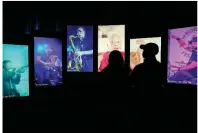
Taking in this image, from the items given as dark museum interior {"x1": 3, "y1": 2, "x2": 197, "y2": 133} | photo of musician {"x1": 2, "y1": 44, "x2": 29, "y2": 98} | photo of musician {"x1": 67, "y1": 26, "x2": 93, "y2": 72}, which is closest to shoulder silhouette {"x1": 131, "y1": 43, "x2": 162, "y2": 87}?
dark museum interior {"x1": 3, "y1": 2, "x2": 197, "y2": 133}

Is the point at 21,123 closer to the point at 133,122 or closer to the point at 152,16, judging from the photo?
the point at 133,122

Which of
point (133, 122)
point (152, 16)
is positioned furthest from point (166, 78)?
point (133, 122)

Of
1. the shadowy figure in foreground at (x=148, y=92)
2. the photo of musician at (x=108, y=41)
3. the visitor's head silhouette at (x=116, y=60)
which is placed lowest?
Result: the shadowy figure in foreground at (x=148, y=92)

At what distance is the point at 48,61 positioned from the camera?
5.94 meters

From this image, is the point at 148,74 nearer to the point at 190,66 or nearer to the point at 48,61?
the point at 190,66

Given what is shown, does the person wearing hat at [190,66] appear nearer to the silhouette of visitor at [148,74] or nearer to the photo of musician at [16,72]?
the silhouette of visitor at [148,74]

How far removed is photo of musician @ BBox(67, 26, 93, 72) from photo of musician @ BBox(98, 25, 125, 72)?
22cm

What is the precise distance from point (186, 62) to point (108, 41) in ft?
6.23

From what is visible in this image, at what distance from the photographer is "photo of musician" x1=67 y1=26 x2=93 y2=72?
19.5ft

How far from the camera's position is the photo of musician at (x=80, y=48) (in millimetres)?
5934

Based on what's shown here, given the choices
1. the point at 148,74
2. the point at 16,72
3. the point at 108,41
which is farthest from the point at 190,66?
the point at 16,72

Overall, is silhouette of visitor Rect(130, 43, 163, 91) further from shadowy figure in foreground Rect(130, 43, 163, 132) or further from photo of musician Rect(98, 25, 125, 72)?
photo of musician Rect(98, 25, 125, 72)

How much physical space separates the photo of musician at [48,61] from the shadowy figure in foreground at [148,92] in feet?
10.2

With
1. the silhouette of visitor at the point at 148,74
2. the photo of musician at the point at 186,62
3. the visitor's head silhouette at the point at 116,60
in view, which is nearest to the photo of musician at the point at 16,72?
the visitor's head silhouette at the point at 116,60
